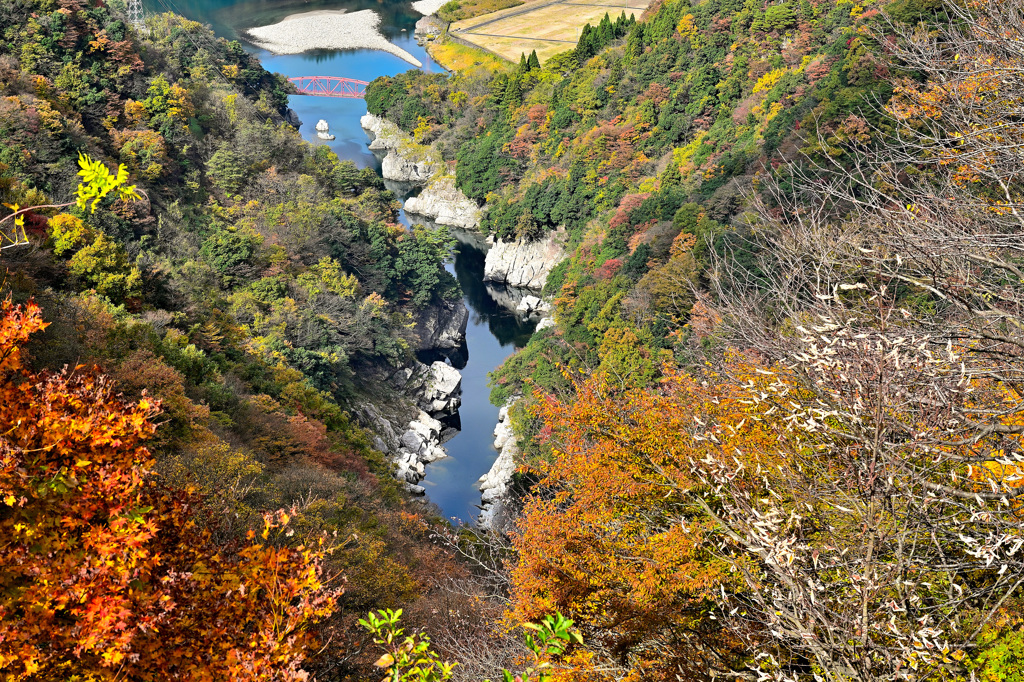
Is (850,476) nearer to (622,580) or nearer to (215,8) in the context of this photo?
(622,580)

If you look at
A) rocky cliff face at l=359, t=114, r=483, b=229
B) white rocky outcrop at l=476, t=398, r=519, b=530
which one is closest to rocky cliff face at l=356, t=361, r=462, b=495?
white rocky outcrop at l=476, t=398, r=519, b=530

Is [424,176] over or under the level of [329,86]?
under

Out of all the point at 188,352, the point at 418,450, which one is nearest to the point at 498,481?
the point at 418,450

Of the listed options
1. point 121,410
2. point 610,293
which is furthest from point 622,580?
point 610,293

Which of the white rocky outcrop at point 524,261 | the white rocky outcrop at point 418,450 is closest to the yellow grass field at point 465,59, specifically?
the white rocky outcrop at point 524,261

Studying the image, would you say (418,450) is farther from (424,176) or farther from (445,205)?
(424,176)

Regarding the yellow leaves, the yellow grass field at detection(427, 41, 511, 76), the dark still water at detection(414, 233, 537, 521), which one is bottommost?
the dark still water at detection(414, 233, 537, 521)

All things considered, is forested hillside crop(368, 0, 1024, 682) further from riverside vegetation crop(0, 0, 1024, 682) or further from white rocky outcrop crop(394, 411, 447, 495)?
white rocky outcrop crop(394, 411, 447, 495)
